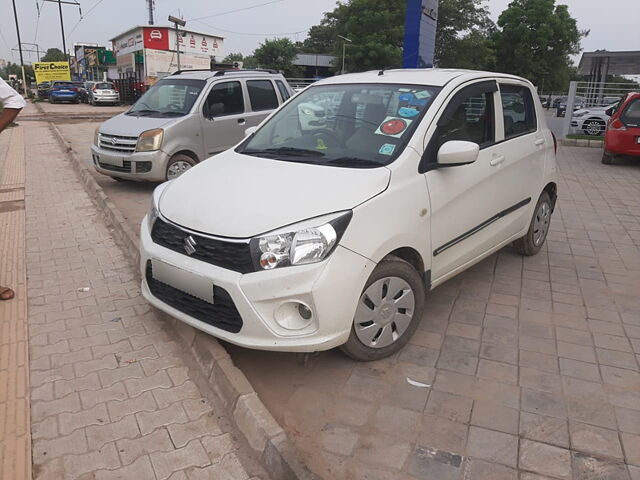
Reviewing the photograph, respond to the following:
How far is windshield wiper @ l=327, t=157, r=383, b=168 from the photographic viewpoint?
3.31m

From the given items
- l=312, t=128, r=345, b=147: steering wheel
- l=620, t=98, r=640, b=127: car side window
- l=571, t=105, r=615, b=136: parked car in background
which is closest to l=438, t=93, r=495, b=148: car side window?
l=312, t=128, r=345, b=147: steering wheel

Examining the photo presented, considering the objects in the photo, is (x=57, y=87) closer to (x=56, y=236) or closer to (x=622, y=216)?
(x=56, y=236)

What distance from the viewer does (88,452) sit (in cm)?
255

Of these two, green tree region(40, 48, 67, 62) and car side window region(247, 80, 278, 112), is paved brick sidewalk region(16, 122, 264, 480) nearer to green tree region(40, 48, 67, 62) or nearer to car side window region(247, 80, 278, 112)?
car side window region(247, 80, 278, 112)

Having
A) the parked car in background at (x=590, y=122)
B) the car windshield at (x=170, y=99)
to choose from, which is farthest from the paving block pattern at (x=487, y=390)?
the parked car in background at (x=590, y=122)

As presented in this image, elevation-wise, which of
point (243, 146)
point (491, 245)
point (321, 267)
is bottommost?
point (491, 245)

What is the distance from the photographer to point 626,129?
11.1 m

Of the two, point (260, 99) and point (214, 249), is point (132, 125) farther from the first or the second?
point (214, 249)

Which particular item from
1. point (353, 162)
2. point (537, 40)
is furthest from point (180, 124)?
point (537, 40)

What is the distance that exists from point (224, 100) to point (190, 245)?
575 cm

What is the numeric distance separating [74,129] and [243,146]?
17915 millimetres

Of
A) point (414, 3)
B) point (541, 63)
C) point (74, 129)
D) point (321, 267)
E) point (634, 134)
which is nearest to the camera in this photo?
point (321, 267)

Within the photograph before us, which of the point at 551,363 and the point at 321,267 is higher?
the point at 321,267

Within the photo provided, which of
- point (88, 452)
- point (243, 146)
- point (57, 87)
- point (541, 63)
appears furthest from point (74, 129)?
point (541, 63)
